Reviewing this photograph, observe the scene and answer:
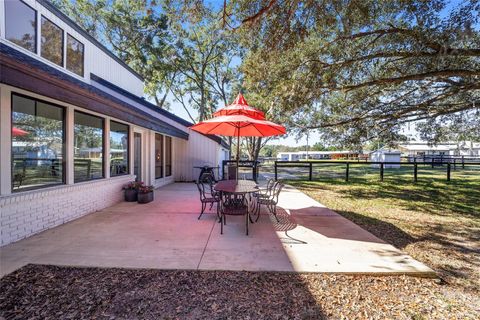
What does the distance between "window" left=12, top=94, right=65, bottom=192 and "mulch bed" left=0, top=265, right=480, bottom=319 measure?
192cm

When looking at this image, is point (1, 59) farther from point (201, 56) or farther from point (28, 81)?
point (201, 56)

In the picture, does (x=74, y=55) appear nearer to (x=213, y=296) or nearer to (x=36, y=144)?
(x=36, y=144)

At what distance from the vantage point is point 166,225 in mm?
4770

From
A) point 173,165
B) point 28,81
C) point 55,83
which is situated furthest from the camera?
point 173,165

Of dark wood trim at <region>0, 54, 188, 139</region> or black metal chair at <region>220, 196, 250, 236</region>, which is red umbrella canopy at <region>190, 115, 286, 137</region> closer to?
black metal chair at <region>220, 196, 250, 236</region>

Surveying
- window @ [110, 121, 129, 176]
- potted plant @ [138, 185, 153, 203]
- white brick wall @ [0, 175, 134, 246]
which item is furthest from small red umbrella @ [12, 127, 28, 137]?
potted plant @ [138, 185, 153, 203]

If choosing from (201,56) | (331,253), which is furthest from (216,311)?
(201,56)

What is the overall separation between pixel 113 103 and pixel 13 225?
2.85 m

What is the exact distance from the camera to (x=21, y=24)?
16.0ft

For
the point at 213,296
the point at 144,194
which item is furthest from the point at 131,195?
the point at 213,296

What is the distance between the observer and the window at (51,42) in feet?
18.1

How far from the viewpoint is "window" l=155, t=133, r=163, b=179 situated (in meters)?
9.77

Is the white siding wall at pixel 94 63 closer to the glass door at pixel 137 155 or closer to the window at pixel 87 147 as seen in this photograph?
the window at pixel 87 147

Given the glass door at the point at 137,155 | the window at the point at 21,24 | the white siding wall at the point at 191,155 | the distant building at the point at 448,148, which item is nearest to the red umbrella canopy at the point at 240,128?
the glass door at the point at 137,155
